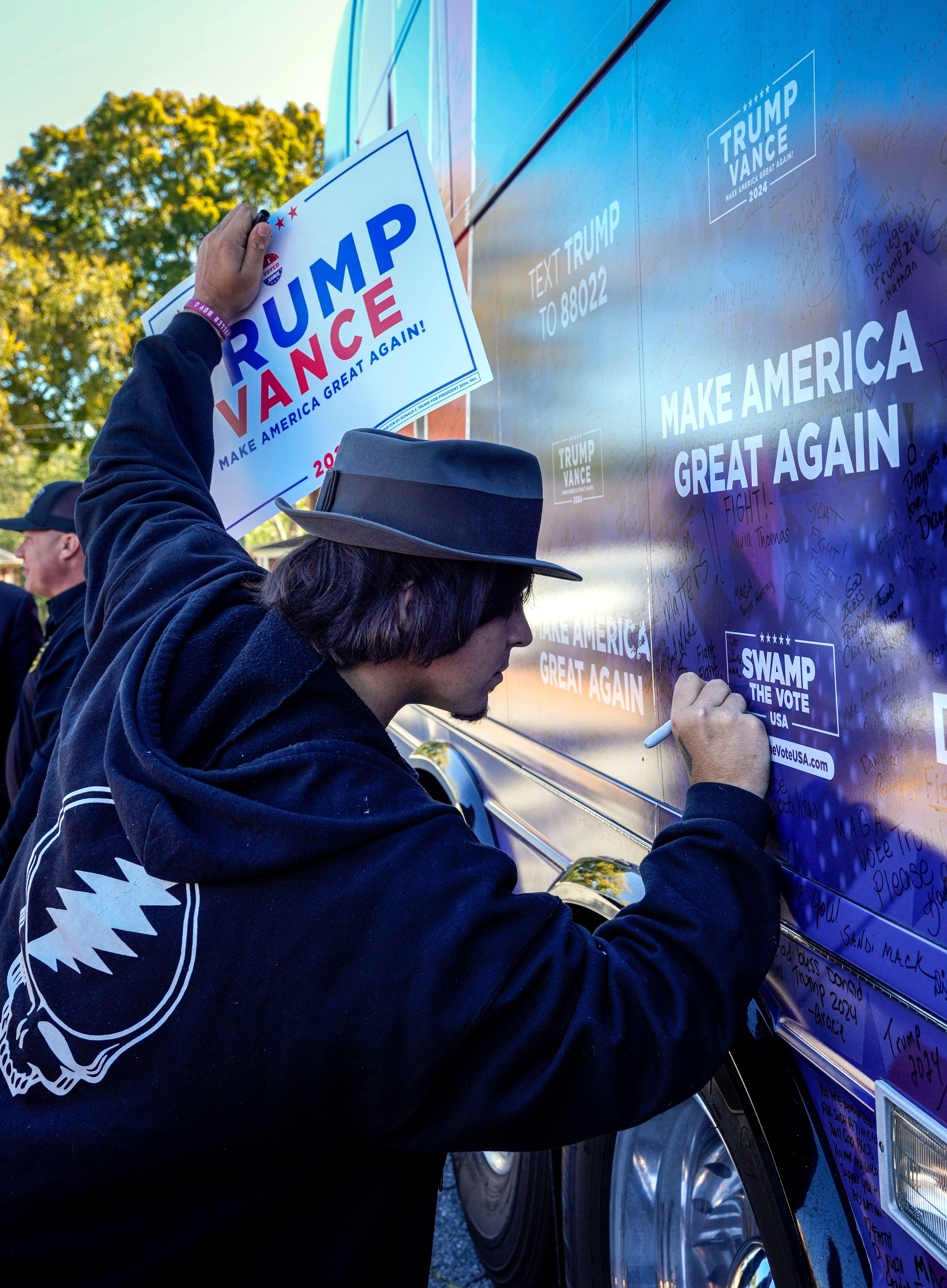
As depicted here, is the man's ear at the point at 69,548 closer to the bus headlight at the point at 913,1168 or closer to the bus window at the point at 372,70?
the bus window at the point at 372,70

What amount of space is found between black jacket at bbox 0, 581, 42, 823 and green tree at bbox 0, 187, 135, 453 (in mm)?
12884

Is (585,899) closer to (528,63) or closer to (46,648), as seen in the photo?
(528,63)

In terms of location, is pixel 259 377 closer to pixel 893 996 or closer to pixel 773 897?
pixel 773 897

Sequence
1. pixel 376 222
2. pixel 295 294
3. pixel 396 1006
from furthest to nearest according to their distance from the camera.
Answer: pixel 295 294 < pixel 376 222 < pixel 396 1006

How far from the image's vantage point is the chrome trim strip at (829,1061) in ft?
4.02

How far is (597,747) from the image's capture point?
2008 millimetres

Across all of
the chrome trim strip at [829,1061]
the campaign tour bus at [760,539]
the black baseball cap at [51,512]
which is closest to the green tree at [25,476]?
the black baseball cap at [51,512]

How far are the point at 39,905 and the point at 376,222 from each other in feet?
4.64

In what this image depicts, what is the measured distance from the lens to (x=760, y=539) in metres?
1.38

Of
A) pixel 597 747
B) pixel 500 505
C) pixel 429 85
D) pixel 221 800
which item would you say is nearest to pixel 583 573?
pixel 597 747

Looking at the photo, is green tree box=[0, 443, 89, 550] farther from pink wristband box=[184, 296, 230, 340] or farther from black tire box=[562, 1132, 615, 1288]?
Answer: black tire box=[562, 1132, 615, 1288]

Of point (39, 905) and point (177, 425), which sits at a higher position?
point (177, 425)

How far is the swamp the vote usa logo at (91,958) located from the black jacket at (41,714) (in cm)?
148

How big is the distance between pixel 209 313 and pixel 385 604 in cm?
114
